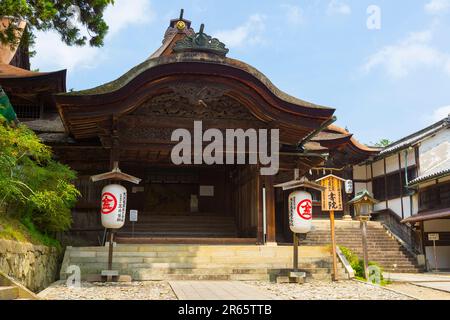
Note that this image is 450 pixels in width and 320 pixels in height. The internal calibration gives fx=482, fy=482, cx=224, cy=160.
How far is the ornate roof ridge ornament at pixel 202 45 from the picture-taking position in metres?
14.1

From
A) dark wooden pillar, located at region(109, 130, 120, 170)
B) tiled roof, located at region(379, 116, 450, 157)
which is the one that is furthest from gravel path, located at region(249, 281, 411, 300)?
tiled roof, located at region(379, 116, 450, 157)

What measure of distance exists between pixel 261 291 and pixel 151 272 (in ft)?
11.1

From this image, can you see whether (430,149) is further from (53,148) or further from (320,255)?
(53,148)

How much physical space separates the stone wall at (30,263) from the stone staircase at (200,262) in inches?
16.9

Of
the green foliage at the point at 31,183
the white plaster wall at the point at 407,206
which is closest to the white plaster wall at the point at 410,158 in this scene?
the white plaster wall at the point at 407,206

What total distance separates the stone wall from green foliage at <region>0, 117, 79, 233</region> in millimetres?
846

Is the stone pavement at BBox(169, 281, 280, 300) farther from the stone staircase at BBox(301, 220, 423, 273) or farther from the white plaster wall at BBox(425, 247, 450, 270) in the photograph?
the white plaster wall at BBox(425, 247, 450, 270)

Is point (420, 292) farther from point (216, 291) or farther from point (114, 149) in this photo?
point (114, 149)

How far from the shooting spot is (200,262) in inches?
499

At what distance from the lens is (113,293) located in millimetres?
9422

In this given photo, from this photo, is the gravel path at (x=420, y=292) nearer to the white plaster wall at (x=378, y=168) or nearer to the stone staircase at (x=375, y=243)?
the stone staircase at (x=375, y=243)

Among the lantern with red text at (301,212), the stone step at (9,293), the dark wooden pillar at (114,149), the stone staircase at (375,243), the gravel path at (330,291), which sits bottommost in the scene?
the gravel path at (330,291)

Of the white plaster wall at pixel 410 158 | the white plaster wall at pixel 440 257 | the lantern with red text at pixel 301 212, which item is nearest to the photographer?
the lantern with red text at pixel 301 212
